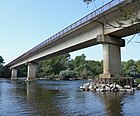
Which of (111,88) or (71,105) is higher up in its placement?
(111,88)

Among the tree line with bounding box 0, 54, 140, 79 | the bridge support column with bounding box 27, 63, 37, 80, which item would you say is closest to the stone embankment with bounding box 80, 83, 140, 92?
the bridge support column with bounding box 27, 63, 37, 80

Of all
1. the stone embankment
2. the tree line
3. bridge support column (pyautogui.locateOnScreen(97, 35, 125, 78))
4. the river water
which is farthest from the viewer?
the tree line

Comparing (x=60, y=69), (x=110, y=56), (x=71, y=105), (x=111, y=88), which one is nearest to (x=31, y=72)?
(x=60, y=69)

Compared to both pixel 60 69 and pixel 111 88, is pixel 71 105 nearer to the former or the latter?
pixel 111 88

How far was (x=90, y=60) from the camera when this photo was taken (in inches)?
5758

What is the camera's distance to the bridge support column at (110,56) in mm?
36062

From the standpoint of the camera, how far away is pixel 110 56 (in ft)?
119

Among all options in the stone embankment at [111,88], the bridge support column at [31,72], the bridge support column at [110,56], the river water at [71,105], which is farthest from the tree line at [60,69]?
the river water at [71,105]

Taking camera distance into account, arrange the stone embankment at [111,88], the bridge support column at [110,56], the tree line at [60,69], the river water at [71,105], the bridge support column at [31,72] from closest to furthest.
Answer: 1. the river water at [71,105]
2. the stone embankment at [111,88]
3. the bridge support column at [110,56]
4. the bridge support column at [31,72]
5. the tree line at [60,69]

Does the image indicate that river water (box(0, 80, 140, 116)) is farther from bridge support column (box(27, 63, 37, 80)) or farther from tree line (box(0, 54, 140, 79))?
tree line (box(0, 54, 140, 79))

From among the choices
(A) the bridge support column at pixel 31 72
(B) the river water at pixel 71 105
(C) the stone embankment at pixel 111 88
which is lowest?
(B) the river water at pixel 71 105

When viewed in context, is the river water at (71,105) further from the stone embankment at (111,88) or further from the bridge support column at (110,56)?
the bridge support column at (110,56)

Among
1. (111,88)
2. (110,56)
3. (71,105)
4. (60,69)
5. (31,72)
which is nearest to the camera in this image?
(71,105)

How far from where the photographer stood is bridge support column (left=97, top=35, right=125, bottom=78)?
36062 mm
